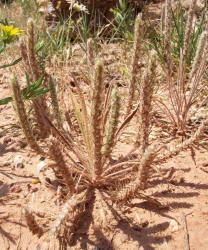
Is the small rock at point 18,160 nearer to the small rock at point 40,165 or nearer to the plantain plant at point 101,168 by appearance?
the small rock at point 40,165

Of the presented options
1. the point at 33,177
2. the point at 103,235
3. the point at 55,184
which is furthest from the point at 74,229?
the point at 33,177

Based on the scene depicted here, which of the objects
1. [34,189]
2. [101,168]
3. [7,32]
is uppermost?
[7,32]

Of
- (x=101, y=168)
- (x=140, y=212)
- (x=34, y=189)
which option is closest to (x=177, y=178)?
(x=140, y=212)

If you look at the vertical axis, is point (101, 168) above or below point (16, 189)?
above

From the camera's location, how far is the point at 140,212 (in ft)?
3.67

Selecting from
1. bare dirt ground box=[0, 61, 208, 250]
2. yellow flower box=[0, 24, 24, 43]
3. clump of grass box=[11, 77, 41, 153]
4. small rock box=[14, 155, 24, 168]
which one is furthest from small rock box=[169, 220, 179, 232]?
yellow flower box=[0, 24, 24, 43]

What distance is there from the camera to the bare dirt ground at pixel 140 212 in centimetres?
102

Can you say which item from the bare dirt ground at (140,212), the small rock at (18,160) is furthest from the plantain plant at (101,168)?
the small rock at (18,160)

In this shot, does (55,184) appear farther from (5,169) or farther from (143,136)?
(143,136)

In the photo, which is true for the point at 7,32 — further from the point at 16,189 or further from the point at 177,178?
the point at 177,178

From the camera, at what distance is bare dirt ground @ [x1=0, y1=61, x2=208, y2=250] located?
102 cm

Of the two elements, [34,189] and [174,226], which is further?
[34,189]

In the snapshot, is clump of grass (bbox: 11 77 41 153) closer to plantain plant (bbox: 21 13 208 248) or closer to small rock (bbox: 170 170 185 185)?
plantain plant (bbox: 21 13 208 248)

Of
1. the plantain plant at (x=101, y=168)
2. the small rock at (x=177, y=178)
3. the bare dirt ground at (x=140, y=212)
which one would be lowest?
the bare dirt ground at (x=140, y=212)
